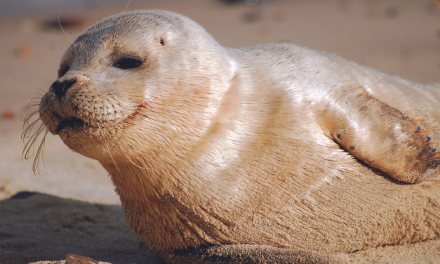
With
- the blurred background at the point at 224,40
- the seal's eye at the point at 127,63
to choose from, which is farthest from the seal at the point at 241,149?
the blurred background at the point at 224,40

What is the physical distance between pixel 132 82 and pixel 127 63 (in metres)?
0.18

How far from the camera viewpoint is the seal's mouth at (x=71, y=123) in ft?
7.63

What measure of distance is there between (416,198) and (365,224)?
372mm

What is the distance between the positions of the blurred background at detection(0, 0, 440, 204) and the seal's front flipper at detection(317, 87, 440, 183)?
2660 millimetres

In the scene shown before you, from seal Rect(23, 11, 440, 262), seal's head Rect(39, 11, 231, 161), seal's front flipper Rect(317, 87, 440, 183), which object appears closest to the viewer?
seal's head Rect(39, 11, 231, 161)

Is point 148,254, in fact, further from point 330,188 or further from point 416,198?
point 416,198

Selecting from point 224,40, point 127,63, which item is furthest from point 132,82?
point 224,40

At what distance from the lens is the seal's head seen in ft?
7.59

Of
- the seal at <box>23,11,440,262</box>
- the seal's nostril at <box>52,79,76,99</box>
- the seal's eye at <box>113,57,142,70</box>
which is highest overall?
the seal's eye at <box>113,57,142,70</box>

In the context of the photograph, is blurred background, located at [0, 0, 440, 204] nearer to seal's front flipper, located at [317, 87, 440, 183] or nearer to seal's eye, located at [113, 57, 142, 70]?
seal's eye, located at [113, 57, 142, 70]

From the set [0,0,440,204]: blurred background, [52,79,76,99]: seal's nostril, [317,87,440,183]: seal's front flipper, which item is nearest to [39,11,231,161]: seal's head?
[52,79,76,99]: seal's nostril

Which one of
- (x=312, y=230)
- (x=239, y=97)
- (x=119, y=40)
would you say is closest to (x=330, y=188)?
(x=312, y=230)

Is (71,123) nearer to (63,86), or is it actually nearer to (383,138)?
(63,86)

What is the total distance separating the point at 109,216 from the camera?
13.5ft
